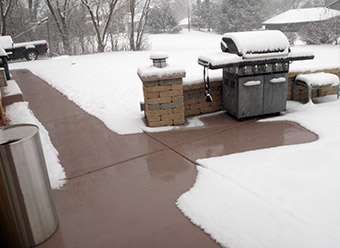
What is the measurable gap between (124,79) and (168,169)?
5.97 meters

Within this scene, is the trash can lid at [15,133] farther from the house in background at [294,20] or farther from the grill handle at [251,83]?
the house in background at [294,20]

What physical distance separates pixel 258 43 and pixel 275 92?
2.76 feet

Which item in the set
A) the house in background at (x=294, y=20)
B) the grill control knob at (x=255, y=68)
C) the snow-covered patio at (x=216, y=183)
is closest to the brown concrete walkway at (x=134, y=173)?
the snow-covered patio at (x=216, y=183)

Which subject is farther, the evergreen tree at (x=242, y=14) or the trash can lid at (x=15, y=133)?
the evergreen tree at (x=242, y=14)

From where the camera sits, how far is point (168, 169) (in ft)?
10.9

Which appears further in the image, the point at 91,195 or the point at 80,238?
the point at 91,195

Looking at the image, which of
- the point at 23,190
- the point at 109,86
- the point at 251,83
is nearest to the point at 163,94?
the point at 251,83

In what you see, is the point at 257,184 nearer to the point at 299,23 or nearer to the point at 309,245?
the point at 309,245

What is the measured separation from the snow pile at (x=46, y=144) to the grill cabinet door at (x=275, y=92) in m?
3.16

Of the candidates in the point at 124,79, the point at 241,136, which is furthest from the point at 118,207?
the point at 124,79

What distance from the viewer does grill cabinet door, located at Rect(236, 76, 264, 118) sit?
4.48 meters

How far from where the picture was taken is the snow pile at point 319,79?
198 inches

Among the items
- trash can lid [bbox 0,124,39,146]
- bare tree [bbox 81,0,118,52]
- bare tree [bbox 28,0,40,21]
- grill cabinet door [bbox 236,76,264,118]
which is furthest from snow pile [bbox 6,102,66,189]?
bare tree [bbox 28,0,40,21]

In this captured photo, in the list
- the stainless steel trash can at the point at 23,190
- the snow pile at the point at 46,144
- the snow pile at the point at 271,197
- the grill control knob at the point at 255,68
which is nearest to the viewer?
the stainless steel trash can at the point at 23,190
